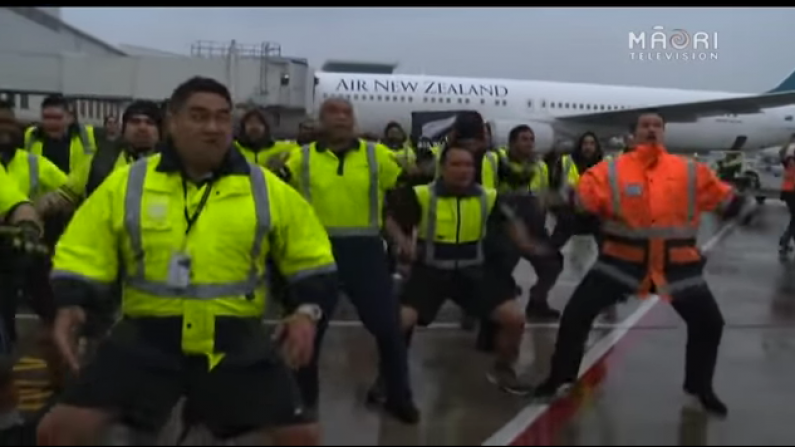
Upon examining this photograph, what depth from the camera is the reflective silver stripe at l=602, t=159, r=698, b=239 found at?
4.84m

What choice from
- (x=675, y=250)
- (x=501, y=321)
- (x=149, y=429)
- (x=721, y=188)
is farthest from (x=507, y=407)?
(x=149, y=429)

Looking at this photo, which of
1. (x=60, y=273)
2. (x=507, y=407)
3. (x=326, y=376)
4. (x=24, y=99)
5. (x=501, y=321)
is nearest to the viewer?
(x=60, y=273)

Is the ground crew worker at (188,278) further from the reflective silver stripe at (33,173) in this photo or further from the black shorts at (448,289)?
the reflective silver stripe at (33,173)

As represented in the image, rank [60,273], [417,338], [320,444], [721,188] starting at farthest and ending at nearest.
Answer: [417,338], [721,188], [60,273], [320,444]

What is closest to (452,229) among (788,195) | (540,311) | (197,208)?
(197,208)

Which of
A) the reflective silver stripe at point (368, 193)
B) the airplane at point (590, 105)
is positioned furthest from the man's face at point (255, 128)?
the airplane at point (590, 105)

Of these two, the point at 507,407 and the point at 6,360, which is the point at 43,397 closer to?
the point at 6,360

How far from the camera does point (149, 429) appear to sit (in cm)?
285

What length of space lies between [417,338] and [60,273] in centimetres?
456

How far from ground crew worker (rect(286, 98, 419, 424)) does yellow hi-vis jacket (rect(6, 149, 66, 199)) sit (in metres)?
1.32

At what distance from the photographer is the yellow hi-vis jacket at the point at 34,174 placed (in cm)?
557

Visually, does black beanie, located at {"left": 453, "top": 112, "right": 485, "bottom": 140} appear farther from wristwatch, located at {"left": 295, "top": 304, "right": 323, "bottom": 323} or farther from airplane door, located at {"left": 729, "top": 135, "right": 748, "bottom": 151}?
airplane door, located at {"left": 729, "top": 135, "right": 748, "bottom": 151}

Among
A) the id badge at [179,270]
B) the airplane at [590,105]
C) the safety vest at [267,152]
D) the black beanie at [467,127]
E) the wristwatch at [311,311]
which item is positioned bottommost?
the wristwatch at [311,311]

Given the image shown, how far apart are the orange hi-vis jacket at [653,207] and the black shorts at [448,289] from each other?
859 millimetres
